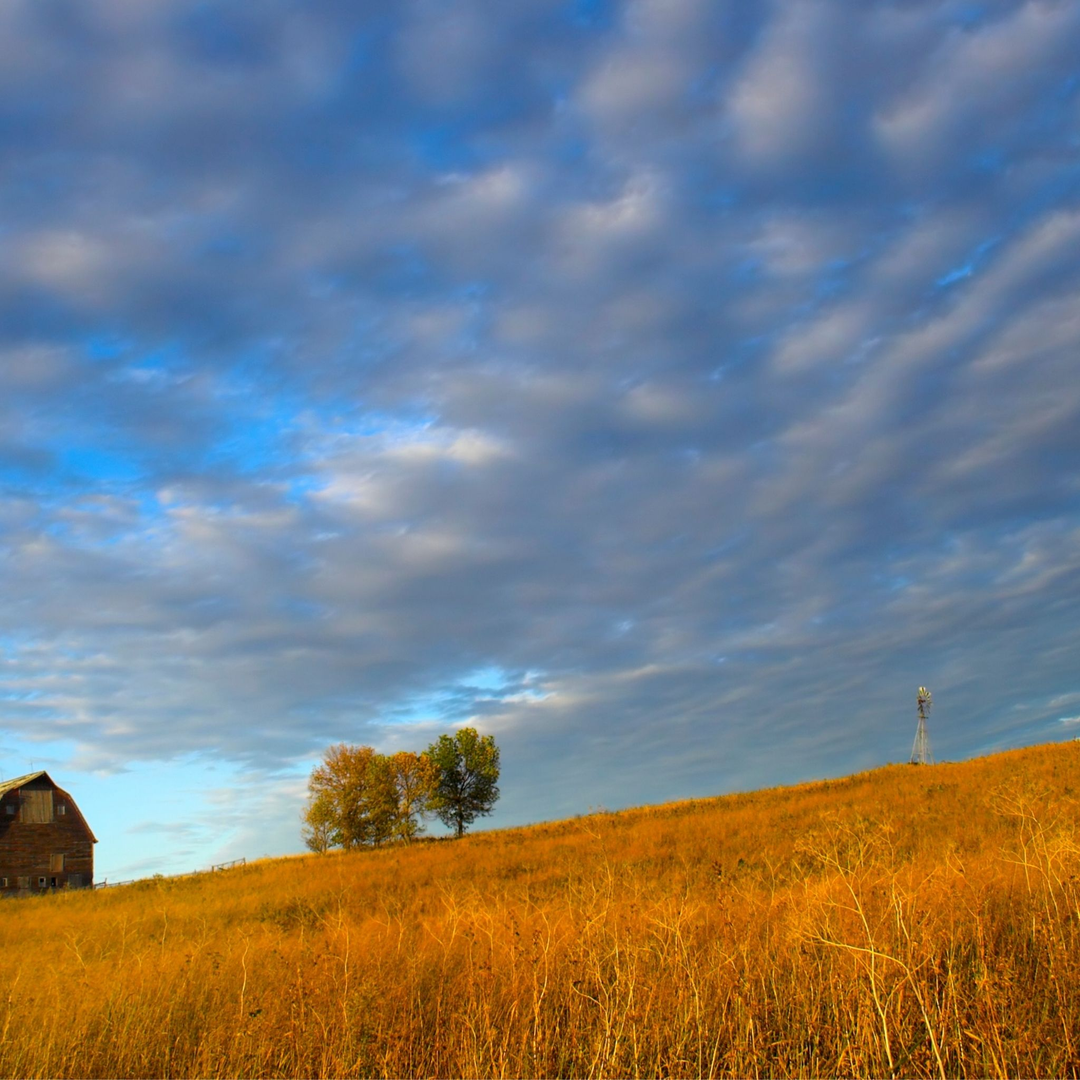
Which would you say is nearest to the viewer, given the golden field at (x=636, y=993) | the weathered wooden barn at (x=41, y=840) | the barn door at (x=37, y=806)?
the golden field at (x=636, y=993)

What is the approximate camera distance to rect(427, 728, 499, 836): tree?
65.6 m

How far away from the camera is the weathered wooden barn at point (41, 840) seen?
5475cm

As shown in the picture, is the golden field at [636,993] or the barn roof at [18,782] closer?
the golden field at [636,993]

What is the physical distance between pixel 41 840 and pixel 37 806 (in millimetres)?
2355

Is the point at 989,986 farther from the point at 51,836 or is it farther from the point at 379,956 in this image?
the point at 51,836

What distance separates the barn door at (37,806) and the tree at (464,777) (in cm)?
2743

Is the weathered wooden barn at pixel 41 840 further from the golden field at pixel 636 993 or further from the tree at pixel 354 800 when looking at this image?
the golden field at pixel 636 993

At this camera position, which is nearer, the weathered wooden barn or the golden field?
the golden field

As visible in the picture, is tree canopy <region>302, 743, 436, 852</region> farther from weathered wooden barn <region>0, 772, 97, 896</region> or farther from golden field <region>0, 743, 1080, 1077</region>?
golden field <region>0, 743, 1080, 1077</region>

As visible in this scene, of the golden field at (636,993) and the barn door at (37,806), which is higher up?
the barn door at (37,806)

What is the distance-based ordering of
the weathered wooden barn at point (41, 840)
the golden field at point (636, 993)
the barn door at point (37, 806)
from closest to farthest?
the golden field at point (636, 993), the weathered wooden barn at point (41, 840), the barn door at point (37, 806)

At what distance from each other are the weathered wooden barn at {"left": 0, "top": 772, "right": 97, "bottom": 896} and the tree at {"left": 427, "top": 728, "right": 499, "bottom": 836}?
84.9ft

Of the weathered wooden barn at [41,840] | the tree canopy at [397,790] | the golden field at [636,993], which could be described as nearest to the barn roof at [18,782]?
the weathered wooden barn at [41,840]

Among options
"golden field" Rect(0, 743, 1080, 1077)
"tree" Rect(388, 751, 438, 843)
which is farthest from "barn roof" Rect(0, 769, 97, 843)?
"golden field" Rect(0, 743, 1080, 1077)
